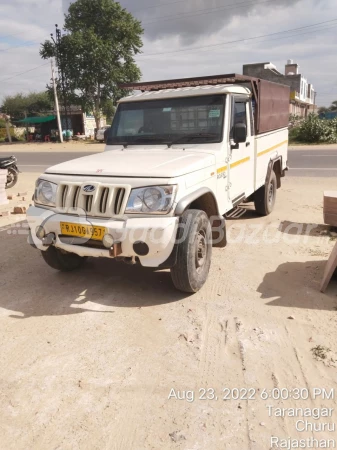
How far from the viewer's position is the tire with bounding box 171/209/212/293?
3.57 meters

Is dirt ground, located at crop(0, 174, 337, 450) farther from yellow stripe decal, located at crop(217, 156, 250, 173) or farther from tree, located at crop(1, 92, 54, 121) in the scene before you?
tree, located at crop(1, 92, 54, 121)

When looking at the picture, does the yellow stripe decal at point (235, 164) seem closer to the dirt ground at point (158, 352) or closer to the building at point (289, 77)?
the dirt ground at point (158, 352)

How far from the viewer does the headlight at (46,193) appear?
3830 mm

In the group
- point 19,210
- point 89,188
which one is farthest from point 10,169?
point 89,188

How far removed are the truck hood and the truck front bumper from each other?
0.44 meters

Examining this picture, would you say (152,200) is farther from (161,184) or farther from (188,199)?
(188,199)

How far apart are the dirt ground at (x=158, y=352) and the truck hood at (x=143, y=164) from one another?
4.28 feet

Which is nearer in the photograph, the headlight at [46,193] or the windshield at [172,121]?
the headlight at [46,193]

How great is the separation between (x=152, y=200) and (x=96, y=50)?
30.9 metres

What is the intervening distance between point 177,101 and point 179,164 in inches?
54.4

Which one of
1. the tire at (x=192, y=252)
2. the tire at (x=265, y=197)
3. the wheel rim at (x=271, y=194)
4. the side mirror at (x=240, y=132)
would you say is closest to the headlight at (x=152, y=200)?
the tire at (x=192, y=252)

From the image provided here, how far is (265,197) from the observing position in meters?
6.72

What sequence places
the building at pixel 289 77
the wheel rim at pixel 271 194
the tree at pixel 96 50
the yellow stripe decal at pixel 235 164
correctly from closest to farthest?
the yellow stripe decal at pixel 235 164 → the wheel rim at pixel 271 194 → the tree at pixel 96 50 → the building at pixel 289 77

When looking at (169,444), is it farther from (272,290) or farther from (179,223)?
(272,290)
